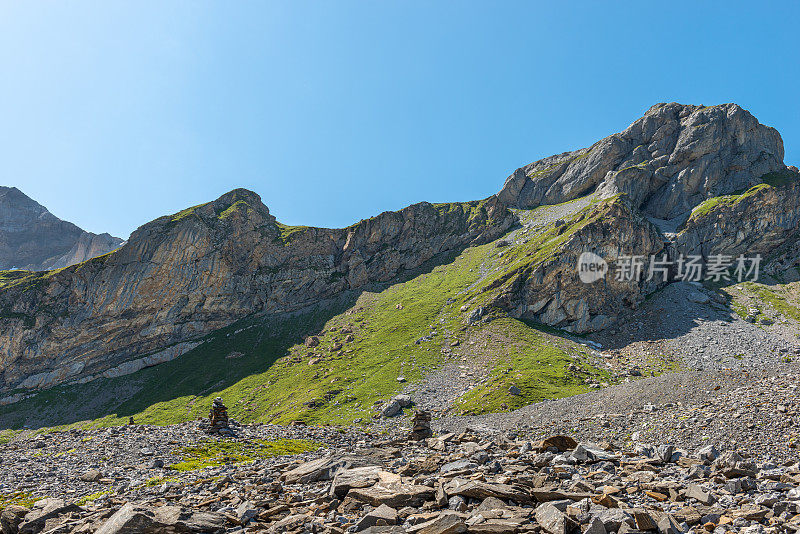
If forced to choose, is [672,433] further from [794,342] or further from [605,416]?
[794,342]

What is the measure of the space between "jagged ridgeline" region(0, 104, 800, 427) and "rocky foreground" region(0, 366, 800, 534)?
91.6 feet

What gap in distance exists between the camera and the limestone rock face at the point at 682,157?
138875 mm

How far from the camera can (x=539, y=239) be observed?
12769 centimetres

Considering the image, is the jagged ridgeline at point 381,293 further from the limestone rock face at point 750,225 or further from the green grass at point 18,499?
the green grass at point 18,499

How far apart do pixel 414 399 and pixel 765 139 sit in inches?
7145

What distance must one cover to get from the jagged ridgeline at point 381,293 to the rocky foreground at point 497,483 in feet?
91.6

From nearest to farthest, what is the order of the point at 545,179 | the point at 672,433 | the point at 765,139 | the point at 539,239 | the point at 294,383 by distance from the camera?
the point at 672,433
the point at 294,383
the point at 539,239
the point at 765,139
the point at 545,179

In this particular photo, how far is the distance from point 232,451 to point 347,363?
5244cm

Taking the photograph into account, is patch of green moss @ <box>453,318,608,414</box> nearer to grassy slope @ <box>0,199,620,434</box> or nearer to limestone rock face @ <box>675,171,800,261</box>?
grassy slope @ <box>0,199,620,434</box>

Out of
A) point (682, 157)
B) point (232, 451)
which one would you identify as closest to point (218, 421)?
point (232, 451)

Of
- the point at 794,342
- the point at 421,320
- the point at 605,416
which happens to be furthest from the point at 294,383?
the point at 794,342

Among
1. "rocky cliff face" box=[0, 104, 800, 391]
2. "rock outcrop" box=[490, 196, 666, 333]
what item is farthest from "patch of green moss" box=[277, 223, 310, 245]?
"rock outcrop" box=[490, 196, 666, 333]

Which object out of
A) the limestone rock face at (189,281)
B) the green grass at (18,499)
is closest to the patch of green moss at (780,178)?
the limestone rock face at (189,281)

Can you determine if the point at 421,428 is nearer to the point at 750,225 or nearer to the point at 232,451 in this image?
the point at 232,451
